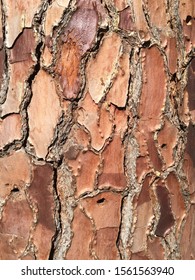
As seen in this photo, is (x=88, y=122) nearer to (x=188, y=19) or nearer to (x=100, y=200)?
(x=100, y=200)

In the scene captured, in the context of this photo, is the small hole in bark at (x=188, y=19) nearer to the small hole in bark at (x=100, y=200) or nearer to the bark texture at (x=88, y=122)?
the bark texture at (x=88, y=122)

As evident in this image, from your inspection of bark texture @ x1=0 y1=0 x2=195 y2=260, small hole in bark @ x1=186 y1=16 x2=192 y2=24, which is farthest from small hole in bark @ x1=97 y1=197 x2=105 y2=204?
small hole in bark @ x1=186 y1=16 x2=192 y2=24

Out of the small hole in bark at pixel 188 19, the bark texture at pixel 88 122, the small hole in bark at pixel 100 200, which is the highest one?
the small hole in bark at pixel 188 19

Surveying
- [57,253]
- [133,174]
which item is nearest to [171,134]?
[133,174]

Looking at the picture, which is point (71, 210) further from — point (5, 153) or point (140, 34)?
point (140, 34)

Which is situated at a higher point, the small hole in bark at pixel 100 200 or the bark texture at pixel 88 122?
the bark texture at pixel 88 122

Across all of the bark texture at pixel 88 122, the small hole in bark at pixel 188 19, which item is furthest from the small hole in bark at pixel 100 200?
the small hole in bark at pixel 188 19

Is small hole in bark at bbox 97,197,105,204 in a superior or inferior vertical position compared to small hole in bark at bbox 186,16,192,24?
inferior

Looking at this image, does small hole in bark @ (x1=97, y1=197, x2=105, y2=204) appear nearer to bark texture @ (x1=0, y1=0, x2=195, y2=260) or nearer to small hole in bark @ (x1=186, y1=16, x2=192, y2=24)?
bark texture @ (x1=0, y1=0, x2=195, y2=260)

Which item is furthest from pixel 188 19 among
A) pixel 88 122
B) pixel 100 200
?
pixel 100 200
